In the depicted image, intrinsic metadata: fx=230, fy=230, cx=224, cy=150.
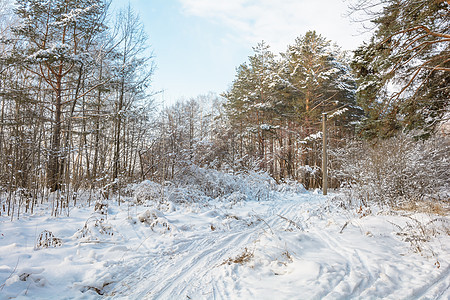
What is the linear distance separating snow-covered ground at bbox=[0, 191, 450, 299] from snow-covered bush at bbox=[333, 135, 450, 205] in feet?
9.99

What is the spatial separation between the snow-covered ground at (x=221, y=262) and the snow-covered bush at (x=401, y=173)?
3.04 metres

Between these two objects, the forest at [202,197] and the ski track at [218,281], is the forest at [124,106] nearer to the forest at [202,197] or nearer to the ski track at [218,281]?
the forest at [202,197]

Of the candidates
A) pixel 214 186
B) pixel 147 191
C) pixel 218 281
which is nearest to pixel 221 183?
pixel 214 186

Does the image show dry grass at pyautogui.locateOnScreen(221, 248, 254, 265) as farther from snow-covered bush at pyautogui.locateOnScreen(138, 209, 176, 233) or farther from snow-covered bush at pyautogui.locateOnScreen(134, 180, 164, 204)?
snow-covered bush at pyautogui.locateOnScreen(134, 180, 164, 204)

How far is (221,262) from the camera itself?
3.39 m

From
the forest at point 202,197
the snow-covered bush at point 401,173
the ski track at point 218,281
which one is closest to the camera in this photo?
the ski track at point 218,281

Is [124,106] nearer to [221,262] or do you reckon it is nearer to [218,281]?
[221,262]

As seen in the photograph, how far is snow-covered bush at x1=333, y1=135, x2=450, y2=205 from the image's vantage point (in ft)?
25.2

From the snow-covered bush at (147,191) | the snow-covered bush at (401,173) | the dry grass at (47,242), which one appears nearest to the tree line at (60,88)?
the snow-covered bush at (147,191)

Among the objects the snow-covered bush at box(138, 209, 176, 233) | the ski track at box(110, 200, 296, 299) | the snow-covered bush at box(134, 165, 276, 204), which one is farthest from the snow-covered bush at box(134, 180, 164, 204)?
the ski track at box(110, 200, 296, 299)

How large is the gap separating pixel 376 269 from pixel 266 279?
1.31m

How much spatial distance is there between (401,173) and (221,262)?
287 inches

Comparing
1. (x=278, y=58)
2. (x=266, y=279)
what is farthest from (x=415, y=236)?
(x=278, y=58)

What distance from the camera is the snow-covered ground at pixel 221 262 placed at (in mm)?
2477
